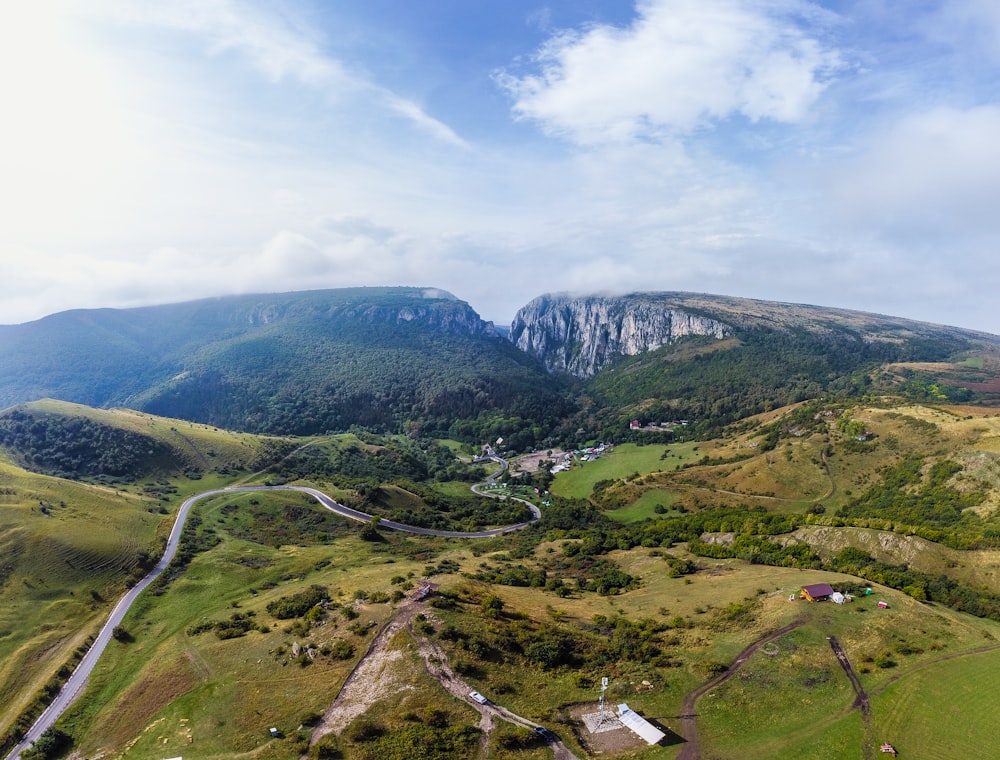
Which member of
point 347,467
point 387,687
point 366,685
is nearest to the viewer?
point 387,687

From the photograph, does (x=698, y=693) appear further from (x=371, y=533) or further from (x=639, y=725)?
(x=371, y=533)

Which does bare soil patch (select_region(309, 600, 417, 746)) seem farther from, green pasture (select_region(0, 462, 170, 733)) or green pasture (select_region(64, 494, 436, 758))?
green pasture (select_region(0, 462, 170, 733))

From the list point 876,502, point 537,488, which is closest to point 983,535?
point 876,502

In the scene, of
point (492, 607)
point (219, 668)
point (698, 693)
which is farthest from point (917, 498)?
point (219, 668)

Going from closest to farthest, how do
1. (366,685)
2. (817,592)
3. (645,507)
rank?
(366,685), (817,592), (645,507)

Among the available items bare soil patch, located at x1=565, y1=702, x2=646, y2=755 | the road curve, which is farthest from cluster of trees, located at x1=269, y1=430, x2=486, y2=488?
bare soil patch, located at x1=565, y1=702, x2=646, y2=755

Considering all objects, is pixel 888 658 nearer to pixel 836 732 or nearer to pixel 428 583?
pixel 836 732

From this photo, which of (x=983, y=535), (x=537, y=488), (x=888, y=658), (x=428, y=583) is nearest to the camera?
(x=888, y=658)
